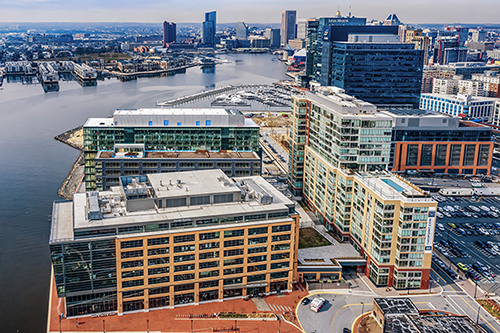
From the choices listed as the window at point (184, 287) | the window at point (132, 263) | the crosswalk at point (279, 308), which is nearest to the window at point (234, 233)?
the window at point (184, 287)

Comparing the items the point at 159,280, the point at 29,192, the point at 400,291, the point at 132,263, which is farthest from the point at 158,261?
the point at 29,192

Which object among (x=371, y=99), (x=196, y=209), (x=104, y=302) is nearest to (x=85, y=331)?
(x=104, y=302)

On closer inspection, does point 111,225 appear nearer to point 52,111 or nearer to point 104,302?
point 104,302

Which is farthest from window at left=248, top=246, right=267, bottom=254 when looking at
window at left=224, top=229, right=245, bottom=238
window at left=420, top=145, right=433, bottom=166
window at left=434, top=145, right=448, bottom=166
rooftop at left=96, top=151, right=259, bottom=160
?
window at left=434, top=145, right=448, bottom=166

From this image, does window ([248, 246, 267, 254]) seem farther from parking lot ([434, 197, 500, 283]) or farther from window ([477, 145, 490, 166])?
window ([477, 145, 490, 166])

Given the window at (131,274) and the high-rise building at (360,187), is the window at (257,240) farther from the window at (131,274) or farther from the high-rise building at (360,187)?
the high-rise building at (360,187)

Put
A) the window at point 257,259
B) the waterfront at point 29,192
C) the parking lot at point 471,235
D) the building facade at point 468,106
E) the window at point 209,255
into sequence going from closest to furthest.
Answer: the window at point 209,255 → the window at point 257,259 → the waterfront at point 29,192 → the parking lot at point 471,235 → the building facade at point 468,106
